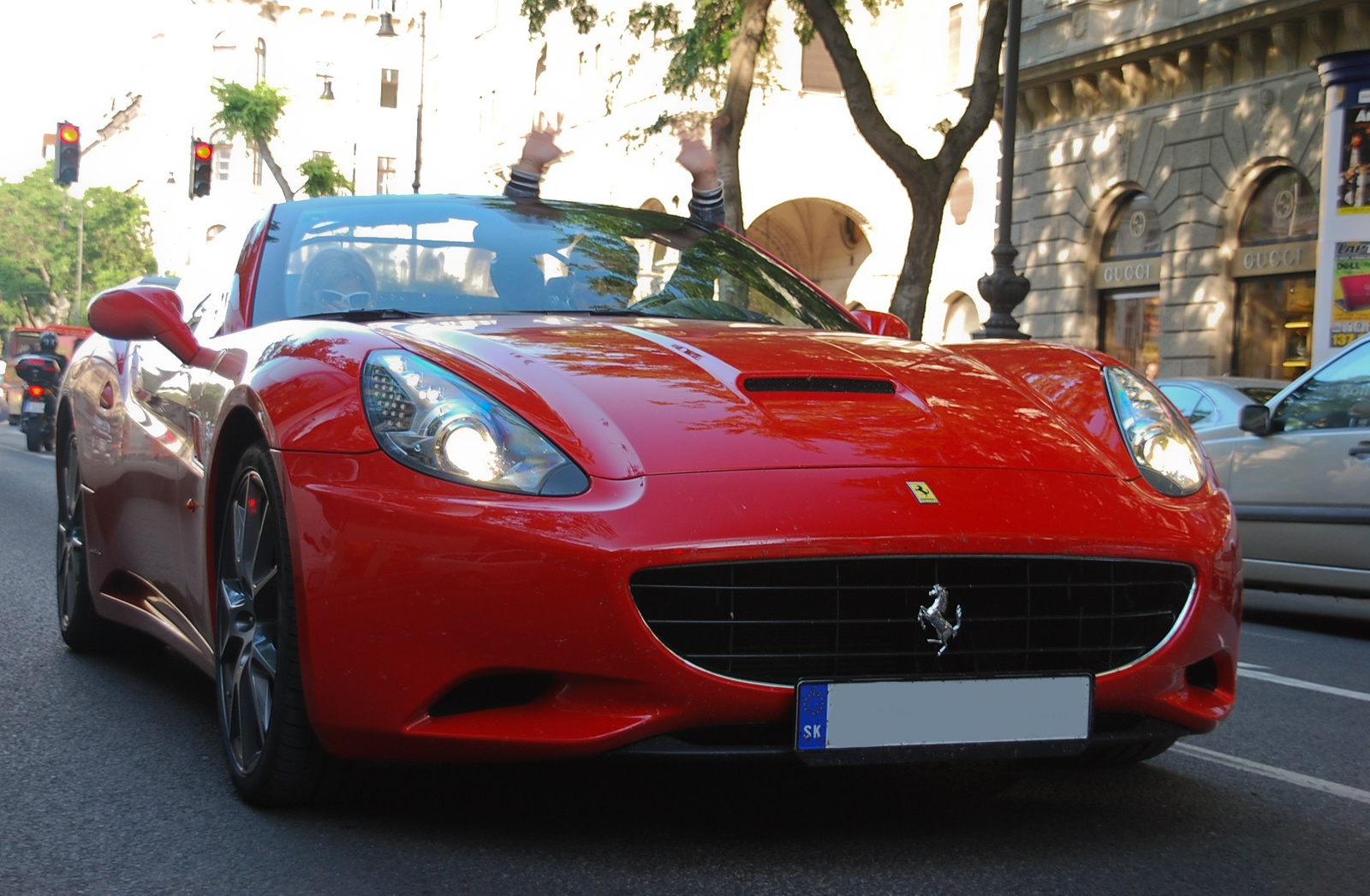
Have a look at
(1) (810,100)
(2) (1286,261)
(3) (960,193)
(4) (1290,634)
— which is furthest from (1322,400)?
(1) (810,100)

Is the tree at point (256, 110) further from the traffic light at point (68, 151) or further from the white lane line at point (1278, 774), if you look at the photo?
the white lane line at point (1278, 774)

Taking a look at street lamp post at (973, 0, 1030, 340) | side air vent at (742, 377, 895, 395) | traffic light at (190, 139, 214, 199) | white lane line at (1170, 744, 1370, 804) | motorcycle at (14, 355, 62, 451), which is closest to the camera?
side air vent at (742, 377, 895, 395)

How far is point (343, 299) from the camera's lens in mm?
4238

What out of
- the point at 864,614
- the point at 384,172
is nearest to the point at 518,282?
the point at 864,614

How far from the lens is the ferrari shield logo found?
3.20 m

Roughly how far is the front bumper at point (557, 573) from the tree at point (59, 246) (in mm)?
87174

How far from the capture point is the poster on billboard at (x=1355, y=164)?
16.0 meters

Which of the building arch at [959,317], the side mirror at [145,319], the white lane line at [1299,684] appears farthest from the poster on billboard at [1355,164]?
the building arch at [959,317]

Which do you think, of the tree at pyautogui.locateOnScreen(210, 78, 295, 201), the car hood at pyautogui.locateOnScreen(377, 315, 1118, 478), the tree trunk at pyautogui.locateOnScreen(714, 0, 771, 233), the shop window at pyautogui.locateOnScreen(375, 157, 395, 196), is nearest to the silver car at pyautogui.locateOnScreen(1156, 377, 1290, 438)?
the car hood at pyautogui.locateOnScreen(377, 315, 1118, 478)

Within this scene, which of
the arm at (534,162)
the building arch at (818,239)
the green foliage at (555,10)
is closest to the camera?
the arm at (534,162)

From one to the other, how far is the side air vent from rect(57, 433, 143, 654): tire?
2572 millimetres

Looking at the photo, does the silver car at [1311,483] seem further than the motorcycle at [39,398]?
No

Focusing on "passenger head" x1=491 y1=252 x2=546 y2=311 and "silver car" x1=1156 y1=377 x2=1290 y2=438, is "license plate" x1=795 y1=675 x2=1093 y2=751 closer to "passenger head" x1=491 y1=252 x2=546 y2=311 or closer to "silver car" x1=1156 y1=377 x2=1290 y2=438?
"passenger head" x1=491 y1=252 x2=546 y2=311

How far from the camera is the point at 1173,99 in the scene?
77.6ft
